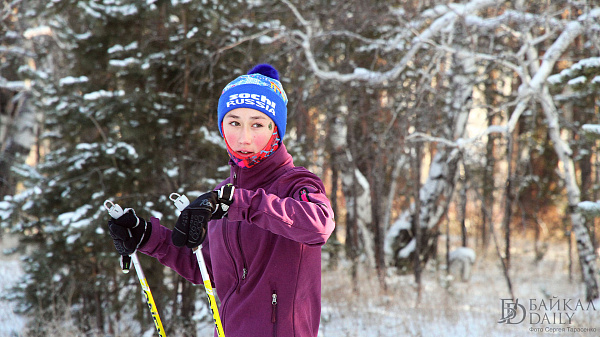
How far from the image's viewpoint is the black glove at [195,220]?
1561 mm

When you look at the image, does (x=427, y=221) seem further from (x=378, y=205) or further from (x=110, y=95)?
(x=110, y=95)

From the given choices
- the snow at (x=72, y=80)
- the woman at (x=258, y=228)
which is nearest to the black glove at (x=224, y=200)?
the woman at (x=258, y=228)

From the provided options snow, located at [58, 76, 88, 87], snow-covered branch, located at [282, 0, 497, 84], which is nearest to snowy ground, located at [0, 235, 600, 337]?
snow, located at [58, 76, 88, 87]

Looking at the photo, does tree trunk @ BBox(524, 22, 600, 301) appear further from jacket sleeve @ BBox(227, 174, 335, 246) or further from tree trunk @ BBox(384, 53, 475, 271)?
jacket sleeve @ BBox(227, 174, 335, 246)

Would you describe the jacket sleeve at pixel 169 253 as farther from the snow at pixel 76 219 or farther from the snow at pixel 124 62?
the snow at pixel 124 62

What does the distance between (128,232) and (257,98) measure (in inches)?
29.6

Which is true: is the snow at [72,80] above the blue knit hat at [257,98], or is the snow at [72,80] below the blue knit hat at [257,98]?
above

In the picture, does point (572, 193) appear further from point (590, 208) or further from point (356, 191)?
point (356, 191)

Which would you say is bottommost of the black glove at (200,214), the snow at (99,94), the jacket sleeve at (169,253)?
the jacket sleeve at (169,253)

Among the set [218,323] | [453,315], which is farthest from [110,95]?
[453,315]

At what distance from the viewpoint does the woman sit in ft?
5.25

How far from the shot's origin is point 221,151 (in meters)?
5.42

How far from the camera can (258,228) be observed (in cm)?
183

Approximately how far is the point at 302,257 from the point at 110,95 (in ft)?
13.5
